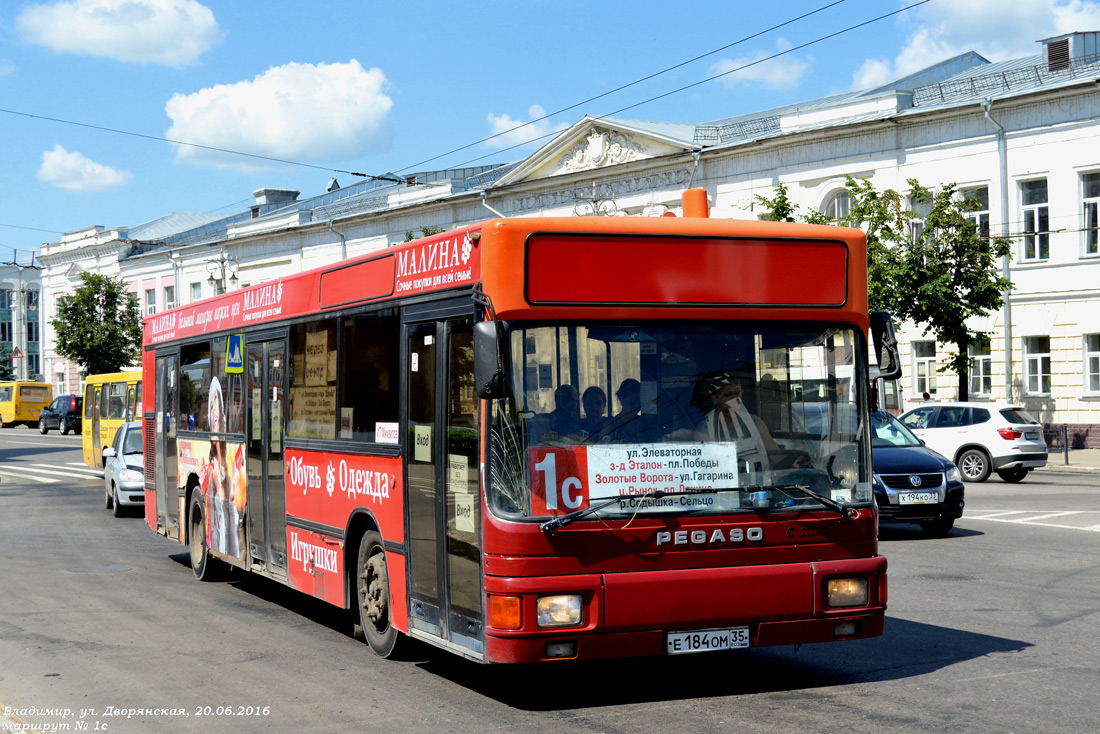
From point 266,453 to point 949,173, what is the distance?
3224 centimetres

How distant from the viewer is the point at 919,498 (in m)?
15.2

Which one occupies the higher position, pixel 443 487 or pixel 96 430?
pixel 443 487

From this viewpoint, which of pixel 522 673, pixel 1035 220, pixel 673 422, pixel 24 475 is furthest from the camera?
pixel 1035 220

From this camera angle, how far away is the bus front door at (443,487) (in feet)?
22.7

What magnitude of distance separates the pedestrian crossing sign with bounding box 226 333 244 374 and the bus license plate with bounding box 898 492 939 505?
26.1 feet

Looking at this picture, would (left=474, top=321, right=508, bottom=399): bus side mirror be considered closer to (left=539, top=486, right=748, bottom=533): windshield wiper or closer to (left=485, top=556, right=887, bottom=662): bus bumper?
(left=539, top=486, right=748, bottom=533): windshield wiper

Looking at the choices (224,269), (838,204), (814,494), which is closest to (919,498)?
(814,494)

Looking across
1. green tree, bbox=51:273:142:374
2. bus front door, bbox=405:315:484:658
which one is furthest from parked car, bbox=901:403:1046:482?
green tree, bbox=51:273:142:374

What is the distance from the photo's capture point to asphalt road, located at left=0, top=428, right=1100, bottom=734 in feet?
22.0

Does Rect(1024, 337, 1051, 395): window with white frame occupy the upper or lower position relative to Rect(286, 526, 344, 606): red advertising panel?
upper

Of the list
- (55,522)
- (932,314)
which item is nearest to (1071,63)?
(932,314)

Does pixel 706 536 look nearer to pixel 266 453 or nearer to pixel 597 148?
pixel 266 453

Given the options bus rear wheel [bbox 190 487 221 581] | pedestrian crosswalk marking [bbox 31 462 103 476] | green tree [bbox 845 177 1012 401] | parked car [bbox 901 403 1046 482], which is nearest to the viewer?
bus rear wheel [bbox 190 487 221 581]

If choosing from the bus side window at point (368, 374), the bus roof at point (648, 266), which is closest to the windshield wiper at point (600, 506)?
the bus roof at point (648, 266)
